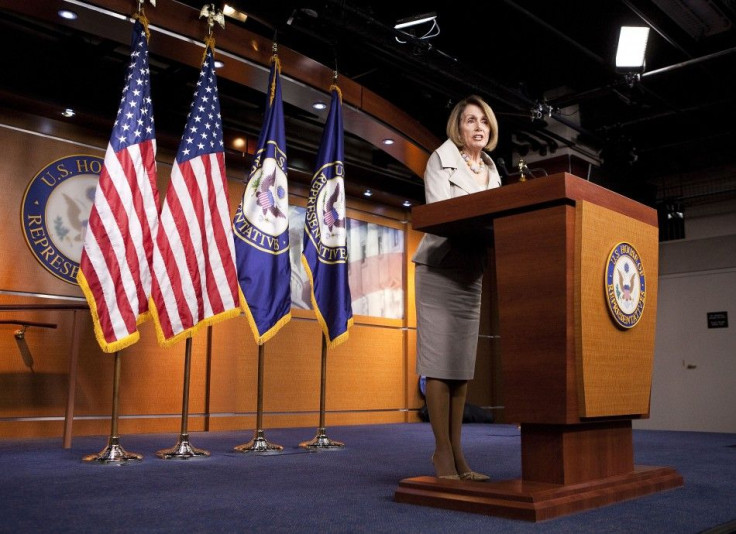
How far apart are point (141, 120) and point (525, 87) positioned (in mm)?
4302

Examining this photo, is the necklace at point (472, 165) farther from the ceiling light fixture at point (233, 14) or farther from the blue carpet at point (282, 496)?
the ceiling light fixture at point (233, 14)

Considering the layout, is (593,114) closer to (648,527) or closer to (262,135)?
(262,135)

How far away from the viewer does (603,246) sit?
2.05 m

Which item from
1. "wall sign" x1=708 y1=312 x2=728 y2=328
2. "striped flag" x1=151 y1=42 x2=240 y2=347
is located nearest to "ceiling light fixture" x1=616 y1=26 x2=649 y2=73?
"striped flag" x1=151 y1=42 x2=240 y2=347

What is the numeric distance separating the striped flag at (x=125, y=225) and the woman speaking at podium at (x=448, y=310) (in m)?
1.75

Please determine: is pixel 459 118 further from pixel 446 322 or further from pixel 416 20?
pixel 416 20

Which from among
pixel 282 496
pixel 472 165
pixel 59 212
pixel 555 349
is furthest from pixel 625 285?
pixel 59 212

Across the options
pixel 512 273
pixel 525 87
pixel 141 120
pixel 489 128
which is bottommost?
pixel 512 273

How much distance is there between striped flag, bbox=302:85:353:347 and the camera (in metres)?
4.53

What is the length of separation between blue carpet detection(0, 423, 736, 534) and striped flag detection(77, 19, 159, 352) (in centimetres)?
75

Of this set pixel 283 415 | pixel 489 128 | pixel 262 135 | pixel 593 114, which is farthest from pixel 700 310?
pixel 489 128

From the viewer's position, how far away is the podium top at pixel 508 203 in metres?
1.96

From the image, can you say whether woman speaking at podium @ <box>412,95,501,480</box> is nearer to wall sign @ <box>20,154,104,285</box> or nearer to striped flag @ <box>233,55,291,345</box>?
striped flag @ <box>233,55,291,345</box>

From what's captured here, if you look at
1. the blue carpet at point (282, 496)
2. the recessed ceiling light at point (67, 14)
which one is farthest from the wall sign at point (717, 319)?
the recessed ceiling light at point (67, 14)
